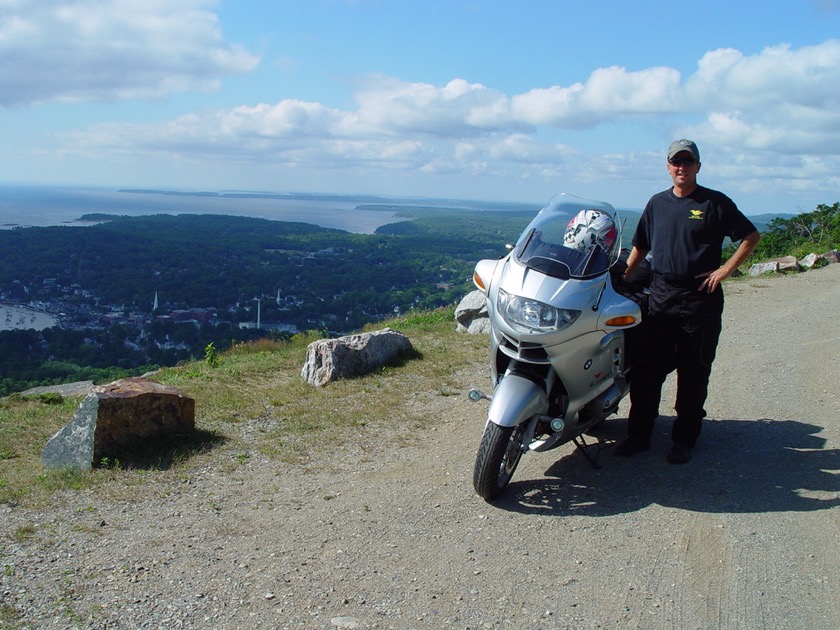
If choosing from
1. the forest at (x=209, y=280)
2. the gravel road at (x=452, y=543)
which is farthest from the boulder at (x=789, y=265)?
the gravel road at (x=452, y=543)

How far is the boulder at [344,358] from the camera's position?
837 cm

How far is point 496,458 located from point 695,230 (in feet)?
7.11

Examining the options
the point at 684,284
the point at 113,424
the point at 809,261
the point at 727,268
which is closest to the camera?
the point at 727,268

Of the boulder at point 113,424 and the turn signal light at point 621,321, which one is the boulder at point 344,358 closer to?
the boulder at point 113,424

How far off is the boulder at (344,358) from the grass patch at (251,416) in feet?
0.49

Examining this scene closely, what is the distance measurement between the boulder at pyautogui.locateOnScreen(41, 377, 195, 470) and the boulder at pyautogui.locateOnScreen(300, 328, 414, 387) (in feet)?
7.45

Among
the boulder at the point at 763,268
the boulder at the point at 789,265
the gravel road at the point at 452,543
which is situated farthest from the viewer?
the boulder at the point at 789,265

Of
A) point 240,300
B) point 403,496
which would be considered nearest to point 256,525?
point 403,496

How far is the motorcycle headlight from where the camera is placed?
4496mm

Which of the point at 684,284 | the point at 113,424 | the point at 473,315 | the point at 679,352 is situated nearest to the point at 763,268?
the point at 473,315

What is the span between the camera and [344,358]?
8.48 meters

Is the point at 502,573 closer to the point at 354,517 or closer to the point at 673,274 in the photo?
the point at 354,517

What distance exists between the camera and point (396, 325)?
12.9 meters

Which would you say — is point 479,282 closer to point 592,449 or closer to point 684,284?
point 684,284
